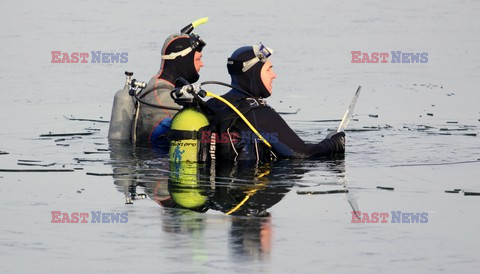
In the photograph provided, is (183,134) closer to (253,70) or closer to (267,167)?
(267,167)

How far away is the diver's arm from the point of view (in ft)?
47.5

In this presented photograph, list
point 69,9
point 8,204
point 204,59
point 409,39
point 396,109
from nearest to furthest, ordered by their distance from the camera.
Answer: point 8,204 < point 396,109 < point 204,59 < point 409,39 < point 69,9

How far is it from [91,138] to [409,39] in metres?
11.3

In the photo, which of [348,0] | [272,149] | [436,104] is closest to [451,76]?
[436,104]

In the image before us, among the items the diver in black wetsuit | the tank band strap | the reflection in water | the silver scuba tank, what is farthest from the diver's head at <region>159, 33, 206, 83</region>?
the tank band strap

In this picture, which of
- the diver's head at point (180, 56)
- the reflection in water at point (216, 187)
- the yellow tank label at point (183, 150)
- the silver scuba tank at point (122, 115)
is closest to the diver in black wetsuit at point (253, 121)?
the reflection in water at point (216, 187)

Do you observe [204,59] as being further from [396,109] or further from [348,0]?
[348,0]

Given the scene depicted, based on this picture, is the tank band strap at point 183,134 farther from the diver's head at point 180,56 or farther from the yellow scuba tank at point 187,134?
the diver's head at point 180,56

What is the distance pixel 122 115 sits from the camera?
1703cm

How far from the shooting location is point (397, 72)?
24.1m

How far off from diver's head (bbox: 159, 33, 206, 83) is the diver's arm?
8.04 ft

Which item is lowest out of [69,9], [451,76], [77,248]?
[77,248]

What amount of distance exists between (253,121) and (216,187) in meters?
1.42

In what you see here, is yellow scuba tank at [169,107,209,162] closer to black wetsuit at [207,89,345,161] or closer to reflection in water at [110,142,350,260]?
reflection in water at [110,142,350,260]
